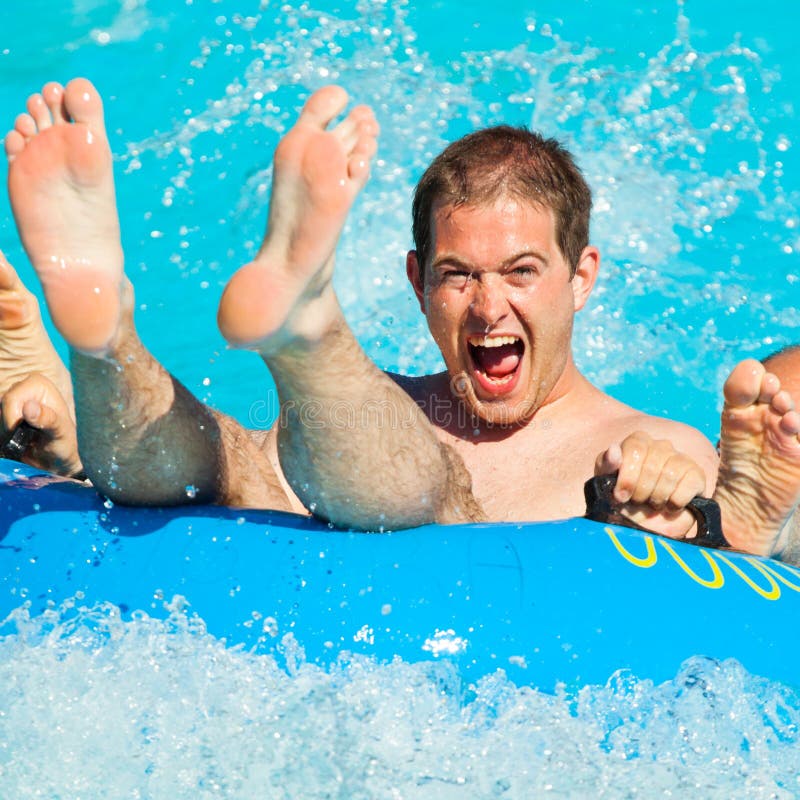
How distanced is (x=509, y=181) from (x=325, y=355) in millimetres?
907

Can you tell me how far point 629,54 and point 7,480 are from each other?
3285 mm

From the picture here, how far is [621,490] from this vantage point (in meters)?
2.21

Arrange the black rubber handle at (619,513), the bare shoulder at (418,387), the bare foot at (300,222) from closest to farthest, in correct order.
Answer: the bare foot at (300,222) → the black rubber handle at (619,513) → the bare shoulder at (418,387)

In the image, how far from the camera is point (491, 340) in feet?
8.71

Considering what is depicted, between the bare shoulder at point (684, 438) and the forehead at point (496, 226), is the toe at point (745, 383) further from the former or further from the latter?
the forehead at point (496, 226)

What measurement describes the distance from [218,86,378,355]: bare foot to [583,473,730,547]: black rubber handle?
68cm

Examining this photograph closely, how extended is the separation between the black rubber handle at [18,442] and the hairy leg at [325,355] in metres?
0.74

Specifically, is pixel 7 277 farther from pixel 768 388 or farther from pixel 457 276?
pixel 768 388

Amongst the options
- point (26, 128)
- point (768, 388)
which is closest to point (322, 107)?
point (26, 128)

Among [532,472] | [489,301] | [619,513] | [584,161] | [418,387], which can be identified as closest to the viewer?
[619,513]

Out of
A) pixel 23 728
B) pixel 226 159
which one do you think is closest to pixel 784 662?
pixel 23 728

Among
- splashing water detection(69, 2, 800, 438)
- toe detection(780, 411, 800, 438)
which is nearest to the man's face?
toe detection(780, 411, 800, 438)

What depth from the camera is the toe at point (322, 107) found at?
5.96 ft

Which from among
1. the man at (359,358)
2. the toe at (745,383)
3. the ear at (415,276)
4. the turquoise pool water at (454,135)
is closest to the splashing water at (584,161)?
the turquoise pool water at (454,135)
